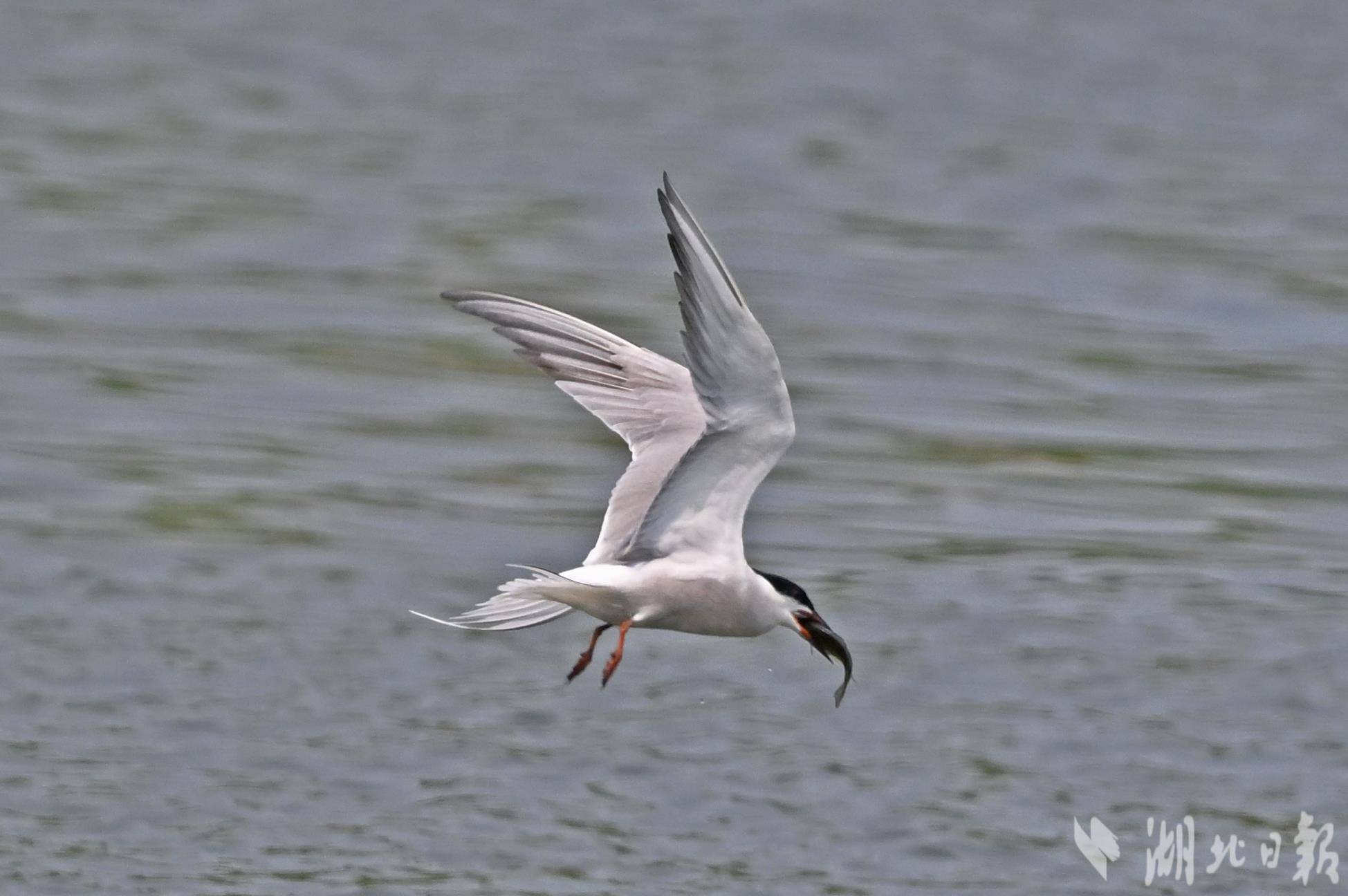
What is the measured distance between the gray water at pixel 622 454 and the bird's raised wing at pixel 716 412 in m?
1.60

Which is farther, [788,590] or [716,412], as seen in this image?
[788,590]

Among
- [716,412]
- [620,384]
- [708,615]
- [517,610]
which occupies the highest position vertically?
[716,412]

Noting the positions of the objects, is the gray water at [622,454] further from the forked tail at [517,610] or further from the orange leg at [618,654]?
the orange leg at [618,654]

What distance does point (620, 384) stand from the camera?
7.36 metres

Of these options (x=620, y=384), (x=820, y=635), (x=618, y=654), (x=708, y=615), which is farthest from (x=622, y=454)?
(x=618, y=654)

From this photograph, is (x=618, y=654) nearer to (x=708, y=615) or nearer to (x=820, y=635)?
(x=708, y=615)

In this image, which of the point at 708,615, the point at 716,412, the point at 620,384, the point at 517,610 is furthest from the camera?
the point at 620,384

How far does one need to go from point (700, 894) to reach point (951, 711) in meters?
1.78

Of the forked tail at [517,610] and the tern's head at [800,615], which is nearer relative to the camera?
the forked tail at [517,610]

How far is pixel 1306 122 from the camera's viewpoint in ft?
63.9

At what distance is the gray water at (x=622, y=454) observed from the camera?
8.20 metres

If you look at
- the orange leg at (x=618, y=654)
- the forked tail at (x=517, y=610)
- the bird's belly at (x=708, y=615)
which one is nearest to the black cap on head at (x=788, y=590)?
the bird's belly at (x=708, y=615)

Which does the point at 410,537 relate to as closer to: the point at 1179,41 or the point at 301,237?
the point at 301,237

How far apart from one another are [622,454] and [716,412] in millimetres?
7780
